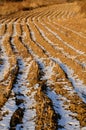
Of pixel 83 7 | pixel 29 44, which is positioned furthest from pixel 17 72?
pixel 83 7

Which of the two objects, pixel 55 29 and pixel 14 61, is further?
pixel 55 29

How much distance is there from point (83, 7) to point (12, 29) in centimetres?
1027

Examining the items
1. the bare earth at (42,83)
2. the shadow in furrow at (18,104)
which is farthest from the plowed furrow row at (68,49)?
the shadow in furrow at (18,104)

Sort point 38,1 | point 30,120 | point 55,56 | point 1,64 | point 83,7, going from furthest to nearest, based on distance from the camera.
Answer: point 38,1
point 83,7
point 55,56
point 1,64
point 30,120

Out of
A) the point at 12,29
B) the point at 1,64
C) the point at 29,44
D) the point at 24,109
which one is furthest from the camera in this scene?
the point at 12,29

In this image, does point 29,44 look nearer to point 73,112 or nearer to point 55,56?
point 55,56

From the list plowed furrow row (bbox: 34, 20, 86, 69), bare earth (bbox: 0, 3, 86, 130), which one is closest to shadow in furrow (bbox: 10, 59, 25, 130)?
bare earth (bbox: 0, 3, 86, 130)

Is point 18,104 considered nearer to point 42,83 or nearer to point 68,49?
point 42,83

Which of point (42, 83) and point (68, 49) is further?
point (68, 49)

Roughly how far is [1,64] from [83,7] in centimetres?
1935

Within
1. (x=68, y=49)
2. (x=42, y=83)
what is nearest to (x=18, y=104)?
(x=42, y=83)

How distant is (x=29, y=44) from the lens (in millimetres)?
17312

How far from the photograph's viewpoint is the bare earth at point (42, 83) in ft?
26.6

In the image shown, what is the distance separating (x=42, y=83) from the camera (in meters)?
10.7
